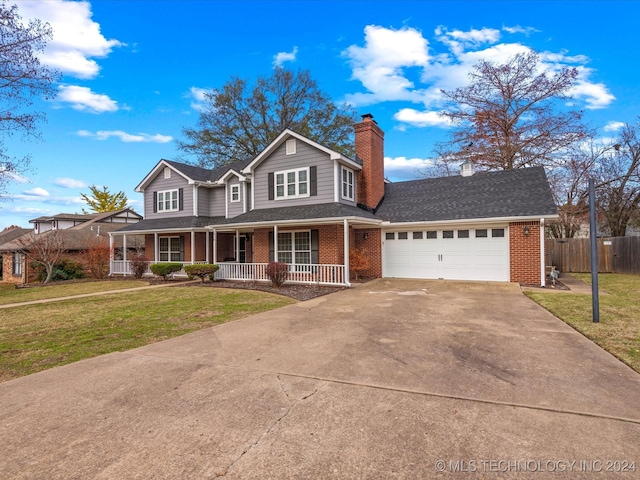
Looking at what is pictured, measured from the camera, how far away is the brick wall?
1245cm

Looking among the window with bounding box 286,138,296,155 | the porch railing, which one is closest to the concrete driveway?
the porch railing

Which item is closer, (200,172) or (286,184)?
(286,184)

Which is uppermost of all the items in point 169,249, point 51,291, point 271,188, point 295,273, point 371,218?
point 271,188

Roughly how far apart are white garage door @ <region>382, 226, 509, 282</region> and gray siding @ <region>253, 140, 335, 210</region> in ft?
11.6

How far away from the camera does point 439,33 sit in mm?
15359

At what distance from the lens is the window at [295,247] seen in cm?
1463

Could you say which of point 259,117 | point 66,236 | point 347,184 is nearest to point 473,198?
point 347,184

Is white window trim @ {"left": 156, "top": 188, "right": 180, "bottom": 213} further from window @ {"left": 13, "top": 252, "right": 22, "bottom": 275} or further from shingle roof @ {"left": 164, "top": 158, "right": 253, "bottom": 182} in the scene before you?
window @ {"left": 13, "top": 252, "right": 22, "bottom": 275}

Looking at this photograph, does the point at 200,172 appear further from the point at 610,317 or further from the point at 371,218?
the point at 610,317

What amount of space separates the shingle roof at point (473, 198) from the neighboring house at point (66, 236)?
65.2ft

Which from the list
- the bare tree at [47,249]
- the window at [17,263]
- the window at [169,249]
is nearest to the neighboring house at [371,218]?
the window at [169,249]

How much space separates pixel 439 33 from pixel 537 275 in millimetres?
11517

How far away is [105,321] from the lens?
7602mm

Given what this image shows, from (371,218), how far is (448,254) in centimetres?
361
